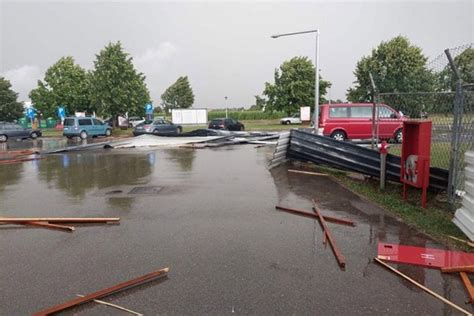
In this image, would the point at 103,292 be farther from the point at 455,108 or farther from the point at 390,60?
the point at 390,60

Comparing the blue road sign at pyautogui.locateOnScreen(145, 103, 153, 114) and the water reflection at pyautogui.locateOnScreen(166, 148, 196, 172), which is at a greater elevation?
the blue road sign at pyautogui.locateOnScreen(145, 103, 153, 114)

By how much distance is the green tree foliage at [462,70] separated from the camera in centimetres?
612

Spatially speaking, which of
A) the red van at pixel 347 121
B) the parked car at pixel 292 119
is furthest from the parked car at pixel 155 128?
the parked car at pixel 292 119

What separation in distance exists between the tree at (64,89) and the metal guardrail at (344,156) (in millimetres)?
40369

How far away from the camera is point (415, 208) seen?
632 cm

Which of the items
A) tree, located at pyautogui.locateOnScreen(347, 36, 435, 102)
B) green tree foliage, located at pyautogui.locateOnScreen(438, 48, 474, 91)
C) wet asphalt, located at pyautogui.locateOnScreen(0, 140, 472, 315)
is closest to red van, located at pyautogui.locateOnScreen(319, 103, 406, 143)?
wet asphalt, located at pyautogui.locateOnScreen(0, 140, 472, 315)

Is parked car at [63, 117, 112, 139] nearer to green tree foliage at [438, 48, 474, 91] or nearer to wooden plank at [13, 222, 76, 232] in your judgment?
wooden plank at [13, 222, 76, 232]

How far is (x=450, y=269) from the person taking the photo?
3.85 m

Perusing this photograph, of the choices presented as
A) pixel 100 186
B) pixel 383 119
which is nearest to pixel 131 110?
pixel 383 119

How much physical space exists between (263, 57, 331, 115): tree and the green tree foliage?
42088 mm

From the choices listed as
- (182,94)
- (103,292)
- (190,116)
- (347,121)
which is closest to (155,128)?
(347,121)

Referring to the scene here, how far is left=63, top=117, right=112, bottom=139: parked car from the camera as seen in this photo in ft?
96.2

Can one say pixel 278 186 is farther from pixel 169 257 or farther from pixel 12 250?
pixel 12 250

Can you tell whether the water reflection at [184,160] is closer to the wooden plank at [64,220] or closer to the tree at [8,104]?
the wooden plank at [64,220]
